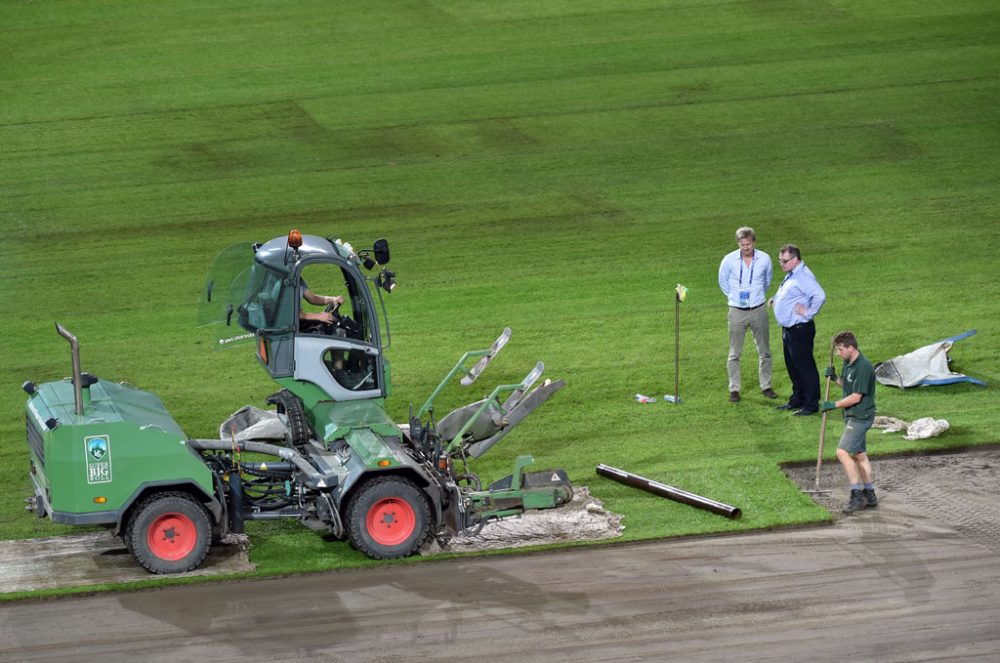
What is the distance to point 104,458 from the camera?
1289 centimetres

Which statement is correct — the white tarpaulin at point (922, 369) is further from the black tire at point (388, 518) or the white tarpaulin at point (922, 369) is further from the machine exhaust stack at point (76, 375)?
the machine exhaust stack at point (76, 375)

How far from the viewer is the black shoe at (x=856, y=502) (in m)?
14.5

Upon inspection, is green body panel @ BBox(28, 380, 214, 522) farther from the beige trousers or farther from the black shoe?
the beige trousers

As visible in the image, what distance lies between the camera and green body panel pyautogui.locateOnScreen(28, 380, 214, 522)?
12805 mm

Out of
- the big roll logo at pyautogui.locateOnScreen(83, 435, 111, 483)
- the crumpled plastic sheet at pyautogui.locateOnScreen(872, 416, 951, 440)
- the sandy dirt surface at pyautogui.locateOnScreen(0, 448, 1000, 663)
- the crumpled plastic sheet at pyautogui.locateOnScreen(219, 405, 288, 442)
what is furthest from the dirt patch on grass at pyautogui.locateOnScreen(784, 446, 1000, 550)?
the big roll logo at pyautogui.locateOnScreen(83, 435, 111, 483)

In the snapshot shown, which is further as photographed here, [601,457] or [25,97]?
[25,97]

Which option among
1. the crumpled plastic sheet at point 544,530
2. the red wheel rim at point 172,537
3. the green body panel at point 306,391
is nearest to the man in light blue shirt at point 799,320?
the crumpled plastic sheet at point 544,530

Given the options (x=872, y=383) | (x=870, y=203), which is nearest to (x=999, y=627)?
(x=872, y=383)

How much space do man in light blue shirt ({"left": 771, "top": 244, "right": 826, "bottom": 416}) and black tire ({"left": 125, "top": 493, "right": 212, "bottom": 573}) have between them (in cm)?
718

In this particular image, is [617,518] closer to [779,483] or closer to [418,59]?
[779,483]

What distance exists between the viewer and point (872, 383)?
14.4 metres

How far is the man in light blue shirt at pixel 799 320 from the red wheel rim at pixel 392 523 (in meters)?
5.64

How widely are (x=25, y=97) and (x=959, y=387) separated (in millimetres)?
18568

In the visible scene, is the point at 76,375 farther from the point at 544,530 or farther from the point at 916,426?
the point at 916,426
